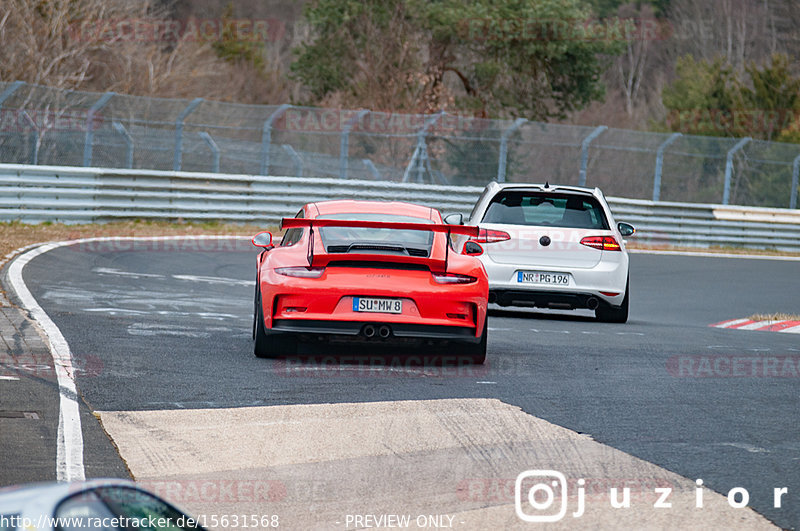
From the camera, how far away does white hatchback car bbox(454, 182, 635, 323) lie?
12219mm

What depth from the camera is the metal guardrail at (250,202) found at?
2123 centimetres

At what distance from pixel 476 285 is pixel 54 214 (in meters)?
14.8

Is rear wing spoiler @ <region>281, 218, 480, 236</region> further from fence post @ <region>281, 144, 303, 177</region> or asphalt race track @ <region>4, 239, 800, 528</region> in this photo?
fence post @ <region>281, 144, 303, 177</region>

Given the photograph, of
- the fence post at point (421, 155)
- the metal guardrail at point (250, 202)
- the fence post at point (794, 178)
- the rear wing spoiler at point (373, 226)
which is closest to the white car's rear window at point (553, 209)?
the rear wing spoiler at point (373, 226)

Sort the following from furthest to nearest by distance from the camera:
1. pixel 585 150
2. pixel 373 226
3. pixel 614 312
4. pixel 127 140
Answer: pixel 585 150
pixel 127 140
pixel 614 312
pixel 373 226

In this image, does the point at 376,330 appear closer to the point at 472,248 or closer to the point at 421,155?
the point at 472,248

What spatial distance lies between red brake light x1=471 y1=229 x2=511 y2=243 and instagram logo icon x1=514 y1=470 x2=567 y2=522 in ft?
23.3

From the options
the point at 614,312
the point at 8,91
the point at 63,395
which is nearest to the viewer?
the point at 63,395

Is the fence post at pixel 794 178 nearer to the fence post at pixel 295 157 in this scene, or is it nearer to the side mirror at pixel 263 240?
the fence post at pixel 295 157

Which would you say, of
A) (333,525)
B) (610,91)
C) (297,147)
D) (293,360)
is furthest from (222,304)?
(610,91)

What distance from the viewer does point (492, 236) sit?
40.4 feet

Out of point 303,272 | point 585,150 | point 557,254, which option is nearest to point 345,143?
point 585,150

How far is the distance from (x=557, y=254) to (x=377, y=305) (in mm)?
4542

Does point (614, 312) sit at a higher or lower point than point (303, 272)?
lower
